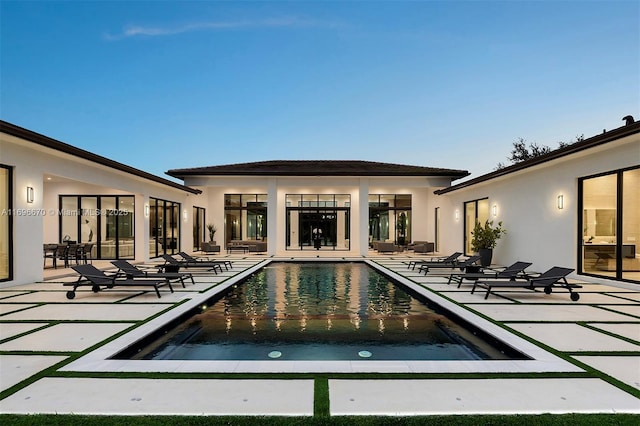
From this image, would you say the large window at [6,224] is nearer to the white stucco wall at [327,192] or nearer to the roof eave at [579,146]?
the white stucco wall at [327,192]

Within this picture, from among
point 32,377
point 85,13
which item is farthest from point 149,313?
point 85,13

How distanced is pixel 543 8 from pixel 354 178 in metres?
11.3

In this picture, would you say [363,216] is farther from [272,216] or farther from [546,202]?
[546,202]

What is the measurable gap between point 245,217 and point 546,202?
17790 millimetres

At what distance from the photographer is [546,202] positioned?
1215 cm

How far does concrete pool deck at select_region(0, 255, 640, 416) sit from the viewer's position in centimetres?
307

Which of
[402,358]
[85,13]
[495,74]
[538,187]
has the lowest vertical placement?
[402,358]

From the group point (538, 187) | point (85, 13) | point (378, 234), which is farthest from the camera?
point (378, 234)

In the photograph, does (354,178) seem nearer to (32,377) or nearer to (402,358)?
(402,358)

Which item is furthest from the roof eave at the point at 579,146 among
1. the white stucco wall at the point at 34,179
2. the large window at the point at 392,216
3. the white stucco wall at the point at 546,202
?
the white stucco wall at the point at 34,179

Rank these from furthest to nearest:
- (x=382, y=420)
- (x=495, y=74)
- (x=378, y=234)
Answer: (x=378, y=234) < (x=495, y=74) < (x=382, y=420)

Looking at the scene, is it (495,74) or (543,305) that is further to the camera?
(495,74)

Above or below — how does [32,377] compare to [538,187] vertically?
below

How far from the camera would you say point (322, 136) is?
47.5 m
